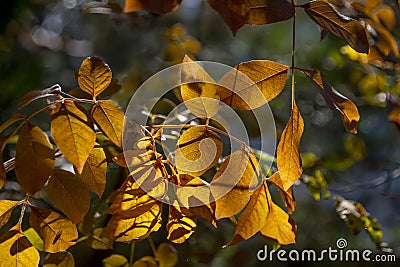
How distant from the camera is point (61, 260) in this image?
1.60 ft

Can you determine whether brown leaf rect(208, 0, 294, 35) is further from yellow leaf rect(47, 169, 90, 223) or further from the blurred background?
the blurred background

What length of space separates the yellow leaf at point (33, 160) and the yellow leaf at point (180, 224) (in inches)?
3.8

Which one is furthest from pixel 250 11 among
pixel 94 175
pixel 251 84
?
pixel 94 175

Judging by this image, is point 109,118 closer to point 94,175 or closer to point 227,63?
point 94,175

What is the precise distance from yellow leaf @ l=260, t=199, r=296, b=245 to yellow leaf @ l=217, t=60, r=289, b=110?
0.28ft

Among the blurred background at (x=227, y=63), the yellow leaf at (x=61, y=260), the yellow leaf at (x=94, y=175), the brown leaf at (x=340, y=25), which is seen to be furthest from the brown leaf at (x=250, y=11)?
the blurred background at (x=227, y=63)

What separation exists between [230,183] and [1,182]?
15cm

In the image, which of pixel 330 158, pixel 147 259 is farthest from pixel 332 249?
pixel 147 259

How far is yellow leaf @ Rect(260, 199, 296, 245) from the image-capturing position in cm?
43

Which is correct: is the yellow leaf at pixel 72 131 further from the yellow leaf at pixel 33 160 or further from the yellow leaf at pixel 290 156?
the yellow leaf at pixel 290 156

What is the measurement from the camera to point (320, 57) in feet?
3.27

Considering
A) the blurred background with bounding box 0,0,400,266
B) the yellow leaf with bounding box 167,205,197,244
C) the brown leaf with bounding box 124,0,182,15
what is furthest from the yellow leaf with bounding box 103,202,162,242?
the blurred background with bounding box 0,0,400,266

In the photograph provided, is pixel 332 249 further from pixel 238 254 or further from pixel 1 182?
pixel 1 182

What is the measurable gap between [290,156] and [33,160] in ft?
0.56
